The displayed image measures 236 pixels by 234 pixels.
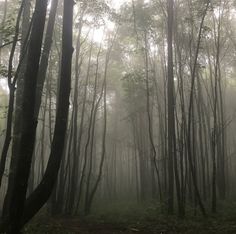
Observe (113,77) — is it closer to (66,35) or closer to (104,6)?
(104,6)

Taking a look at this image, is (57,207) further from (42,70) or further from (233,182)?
(233,182)

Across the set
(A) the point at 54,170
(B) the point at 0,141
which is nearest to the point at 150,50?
(A) the point at 54,170

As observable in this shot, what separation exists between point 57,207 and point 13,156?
4.64 metres

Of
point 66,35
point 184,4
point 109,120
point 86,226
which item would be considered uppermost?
point 184,4

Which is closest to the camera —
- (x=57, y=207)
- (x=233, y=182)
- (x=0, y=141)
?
(x=57, y=207)

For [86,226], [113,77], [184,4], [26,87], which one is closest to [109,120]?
[113,77]

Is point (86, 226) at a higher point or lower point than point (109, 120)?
lower

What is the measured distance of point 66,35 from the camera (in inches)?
207

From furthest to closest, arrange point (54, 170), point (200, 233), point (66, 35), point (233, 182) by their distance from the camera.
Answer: point (233, 182) → point (200, 233) → point (66, 35) → point (54, 170)

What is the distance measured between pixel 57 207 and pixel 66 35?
283 inches

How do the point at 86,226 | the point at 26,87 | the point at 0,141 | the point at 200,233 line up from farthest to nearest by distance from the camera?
the point at 0,141
the point at 86,226
the point at 200,233
the point at 26,87

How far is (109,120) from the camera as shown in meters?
24.8

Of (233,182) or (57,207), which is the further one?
(233,182)

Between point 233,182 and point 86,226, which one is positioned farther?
point 233,182
